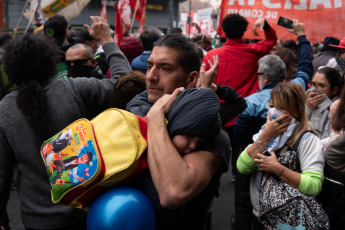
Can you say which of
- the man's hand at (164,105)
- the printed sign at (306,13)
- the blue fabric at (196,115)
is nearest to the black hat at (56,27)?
the printed sign at (306,13)

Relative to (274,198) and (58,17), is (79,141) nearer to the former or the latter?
(274,198)

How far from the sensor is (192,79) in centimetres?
189

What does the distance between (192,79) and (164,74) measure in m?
0.18

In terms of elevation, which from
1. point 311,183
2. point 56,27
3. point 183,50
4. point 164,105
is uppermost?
point 183,50

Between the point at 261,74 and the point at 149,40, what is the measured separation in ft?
5.49

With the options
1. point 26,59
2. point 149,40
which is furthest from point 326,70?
point 26,59

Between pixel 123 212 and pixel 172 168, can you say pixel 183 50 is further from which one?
pixel 123 212

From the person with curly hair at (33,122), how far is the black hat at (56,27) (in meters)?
3.00

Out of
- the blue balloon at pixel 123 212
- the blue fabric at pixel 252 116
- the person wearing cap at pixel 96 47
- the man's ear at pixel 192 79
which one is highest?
the man's ear at pixel 192 79

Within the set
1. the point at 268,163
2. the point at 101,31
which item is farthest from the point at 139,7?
the point at 268,163

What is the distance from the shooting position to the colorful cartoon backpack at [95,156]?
4.41ft

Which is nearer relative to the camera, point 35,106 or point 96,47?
point 35,106

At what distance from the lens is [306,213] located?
227 cm

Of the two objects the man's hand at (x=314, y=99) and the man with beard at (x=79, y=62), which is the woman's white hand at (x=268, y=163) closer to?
the man's hand at (x=314, y=99)
